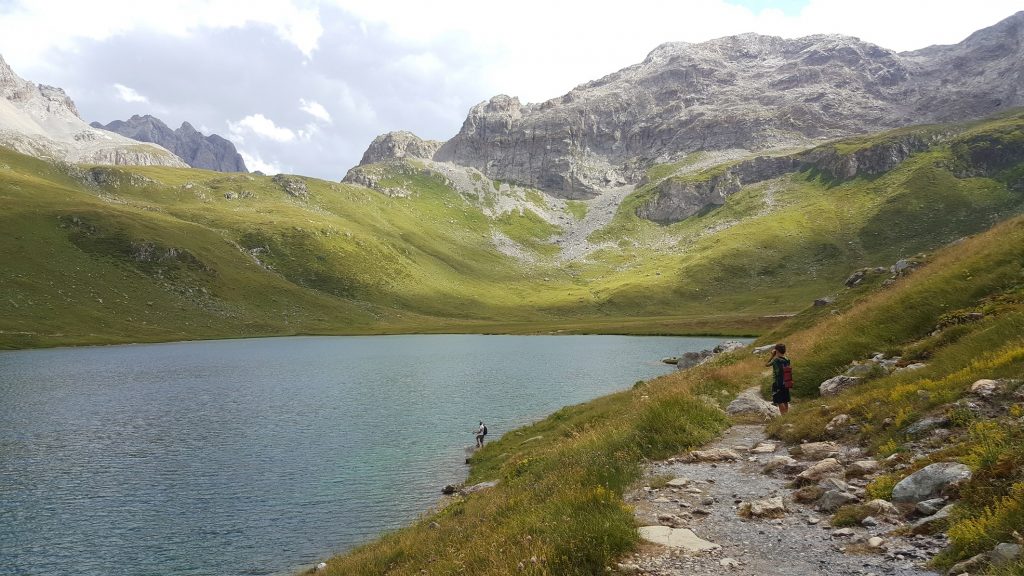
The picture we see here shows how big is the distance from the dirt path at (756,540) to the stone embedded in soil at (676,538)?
17 centimetres

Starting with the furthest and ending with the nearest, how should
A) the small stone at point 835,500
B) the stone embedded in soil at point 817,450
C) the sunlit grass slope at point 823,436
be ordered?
the stone embedded in soil at point 817,450
the small stone at point 835,500
the sunlit grass slope at point 823,436

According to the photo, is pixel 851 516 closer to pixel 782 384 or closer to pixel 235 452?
pixel 782 384

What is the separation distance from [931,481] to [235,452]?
144ft

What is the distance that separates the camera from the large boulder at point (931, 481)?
953cm

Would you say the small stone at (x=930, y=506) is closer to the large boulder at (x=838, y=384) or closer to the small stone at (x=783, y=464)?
the small stone at (x=783, y=464)

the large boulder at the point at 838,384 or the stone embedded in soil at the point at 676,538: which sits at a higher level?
the large boulder at the point at 838,384

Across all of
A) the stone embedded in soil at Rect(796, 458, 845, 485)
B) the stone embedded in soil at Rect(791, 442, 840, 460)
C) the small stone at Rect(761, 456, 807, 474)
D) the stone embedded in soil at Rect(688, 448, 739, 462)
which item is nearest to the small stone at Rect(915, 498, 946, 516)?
the stone embedded in soil at Rect(796, 458, 845, 485)

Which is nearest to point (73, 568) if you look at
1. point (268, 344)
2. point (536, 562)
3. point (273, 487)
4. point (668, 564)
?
point (273, 487)

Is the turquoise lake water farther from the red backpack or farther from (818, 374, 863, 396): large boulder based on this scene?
(818, 374, 863, 396): large boulder

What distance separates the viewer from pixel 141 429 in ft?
158

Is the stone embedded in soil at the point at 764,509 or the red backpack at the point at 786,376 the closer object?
the stone embedded in soil at the point at 764,509

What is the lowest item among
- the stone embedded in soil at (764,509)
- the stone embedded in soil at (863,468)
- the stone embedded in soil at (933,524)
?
the stone embedded in soil at (764,509)

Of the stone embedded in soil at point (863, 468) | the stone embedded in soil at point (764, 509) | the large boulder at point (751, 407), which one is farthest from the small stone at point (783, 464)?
the large boulder at point (751, 407)

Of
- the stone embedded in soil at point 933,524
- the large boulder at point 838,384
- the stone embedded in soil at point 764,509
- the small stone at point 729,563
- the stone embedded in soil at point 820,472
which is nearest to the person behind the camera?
the stone embedded in soil at point 933,524
